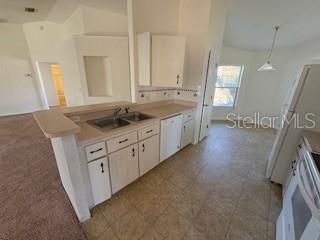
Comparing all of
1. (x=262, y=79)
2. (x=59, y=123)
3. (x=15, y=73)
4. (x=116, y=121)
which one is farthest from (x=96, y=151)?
(x=15, y=73)

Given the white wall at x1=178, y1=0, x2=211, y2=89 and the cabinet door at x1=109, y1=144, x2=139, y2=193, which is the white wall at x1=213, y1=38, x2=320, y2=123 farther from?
the cabinet door at x1=109, y1=144, x2=139, y2=193

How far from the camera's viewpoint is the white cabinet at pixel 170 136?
2.45 meters

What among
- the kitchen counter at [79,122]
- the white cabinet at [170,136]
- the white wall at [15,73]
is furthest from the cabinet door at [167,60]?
the white wall at [15,73]

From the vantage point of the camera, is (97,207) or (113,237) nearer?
(113,237)

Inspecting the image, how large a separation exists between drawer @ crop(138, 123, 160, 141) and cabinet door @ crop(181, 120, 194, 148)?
2.62 ft

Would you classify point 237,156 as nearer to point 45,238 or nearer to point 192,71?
point 192,71

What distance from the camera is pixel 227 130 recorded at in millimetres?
4395

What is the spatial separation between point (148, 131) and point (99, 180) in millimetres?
879

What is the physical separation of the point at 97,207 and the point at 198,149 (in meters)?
2.23

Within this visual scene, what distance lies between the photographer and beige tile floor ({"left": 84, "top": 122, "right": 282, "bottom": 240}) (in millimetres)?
1541

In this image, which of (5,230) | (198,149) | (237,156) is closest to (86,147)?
(5,230)

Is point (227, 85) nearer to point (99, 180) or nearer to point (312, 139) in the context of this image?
point (312, 139)

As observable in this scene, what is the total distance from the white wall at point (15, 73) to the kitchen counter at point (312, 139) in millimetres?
7827

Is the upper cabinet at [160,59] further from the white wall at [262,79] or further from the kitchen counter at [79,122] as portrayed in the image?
the white wall at [262,79]
